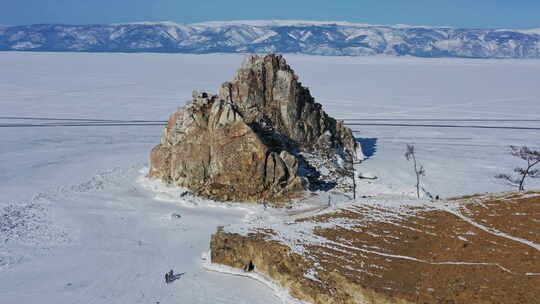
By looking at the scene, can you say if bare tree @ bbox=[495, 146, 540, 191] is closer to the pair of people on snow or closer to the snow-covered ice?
the snow-covered ice

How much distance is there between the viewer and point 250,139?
31031 mm

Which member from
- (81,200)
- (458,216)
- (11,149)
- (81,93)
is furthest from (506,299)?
(81,93)

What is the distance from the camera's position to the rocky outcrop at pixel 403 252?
16594 mm

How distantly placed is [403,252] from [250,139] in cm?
1423

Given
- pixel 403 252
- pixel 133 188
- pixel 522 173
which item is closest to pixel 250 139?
pixel 133 188

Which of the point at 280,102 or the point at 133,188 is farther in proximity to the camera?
the point at 280,102

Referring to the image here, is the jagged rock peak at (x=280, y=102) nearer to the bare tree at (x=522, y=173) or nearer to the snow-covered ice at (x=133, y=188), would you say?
the snow-covered ice at (x=133, y=188)

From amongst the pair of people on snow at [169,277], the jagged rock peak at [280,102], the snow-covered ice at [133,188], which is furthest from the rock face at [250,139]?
the pair of people on snow at [169,277]

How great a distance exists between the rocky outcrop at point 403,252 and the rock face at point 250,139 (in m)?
7.23

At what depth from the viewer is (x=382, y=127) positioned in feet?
194

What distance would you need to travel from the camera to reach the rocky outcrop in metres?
16.6

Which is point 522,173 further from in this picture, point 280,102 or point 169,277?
point 169,277

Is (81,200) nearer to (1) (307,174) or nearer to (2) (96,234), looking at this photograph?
(2) (96,234)

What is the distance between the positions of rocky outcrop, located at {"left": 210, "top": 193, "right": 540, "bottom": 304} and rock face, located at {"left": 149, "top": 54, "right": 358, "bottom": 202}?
723 centimetres
